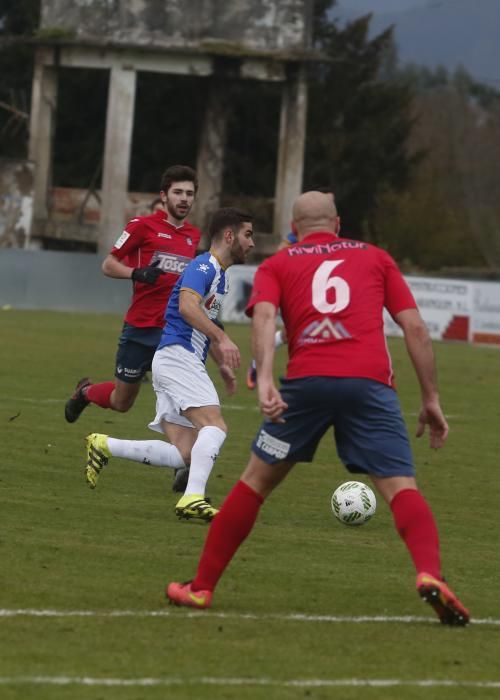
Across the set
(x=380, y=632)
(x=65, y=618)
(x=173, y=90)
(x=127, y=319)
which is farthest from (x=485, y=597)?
(x=173, y=90)

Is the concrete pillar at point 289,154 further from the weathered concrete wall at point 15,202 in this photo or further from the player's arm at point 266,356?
the player's arm at point 266,356

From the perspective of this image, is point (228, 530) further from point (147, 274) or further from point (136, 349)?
point (136, 349)

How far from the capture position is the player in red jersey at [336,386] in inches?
259

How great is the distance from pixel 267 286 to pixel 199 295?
2329 millimetres

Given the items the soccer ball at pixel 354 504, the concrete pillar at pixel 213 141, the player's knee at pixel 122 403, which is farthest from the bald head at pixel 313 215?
the concrete pillar at pixel 213 141

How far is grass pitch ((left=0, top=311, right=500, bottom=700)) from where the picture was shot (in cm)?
564

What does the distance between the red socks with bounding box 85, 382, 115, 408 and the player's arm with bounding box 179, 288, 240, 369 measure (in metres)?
2.62

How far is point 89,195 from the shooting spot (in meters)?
45.0

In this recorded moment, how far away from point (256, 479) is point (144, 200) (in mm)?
37295

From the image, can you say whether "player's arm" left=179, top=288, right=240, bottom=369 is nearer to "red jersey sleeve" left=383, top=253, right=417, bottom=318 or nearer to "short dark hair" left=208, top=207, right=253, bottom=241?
"short dark hair" left=208, top=207, right=253, bottom=241

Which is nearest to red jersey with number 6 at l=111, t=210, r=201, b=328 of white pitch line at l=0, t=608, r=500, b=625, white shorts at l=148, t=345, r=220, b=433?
white shorts at l=148, t=345, r=220, b=433

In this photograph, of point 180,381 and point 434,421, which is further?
point 180,381

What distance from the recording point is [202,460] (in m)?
9.06

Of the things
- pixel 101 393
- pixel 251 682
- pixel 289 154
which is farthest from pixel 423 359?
pixel 289 154
